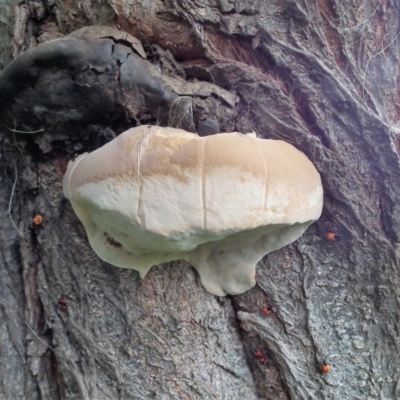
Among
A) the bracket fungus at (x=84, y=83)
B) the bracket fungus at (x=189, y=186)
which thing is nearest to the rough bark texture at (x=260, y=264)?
the bracket fungus at (x=84, y=83)

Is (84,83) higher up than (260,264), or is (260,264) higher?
(84,83)

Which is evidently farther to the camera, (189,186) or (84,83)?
(84,83)

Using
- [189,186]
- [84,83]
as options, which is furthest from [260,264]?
[84,83]

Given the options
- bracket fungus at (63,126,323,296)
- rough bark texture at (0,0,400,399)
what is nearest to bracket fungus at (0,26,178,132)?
rough bark texture at (0,0,400,399)

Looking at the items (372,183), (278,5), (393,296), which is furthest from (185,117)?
(393,296)

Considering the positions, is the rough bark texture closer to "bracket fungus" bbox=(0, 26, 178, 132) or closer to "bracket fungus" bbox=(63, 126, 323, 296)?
"bracket fungus" bbox=(0, 26, 178, 132)

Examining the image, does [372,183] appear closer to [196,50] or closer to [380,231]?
[380,231]

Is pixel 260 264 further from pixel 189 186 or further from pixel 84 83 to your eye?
pixel 84 83
